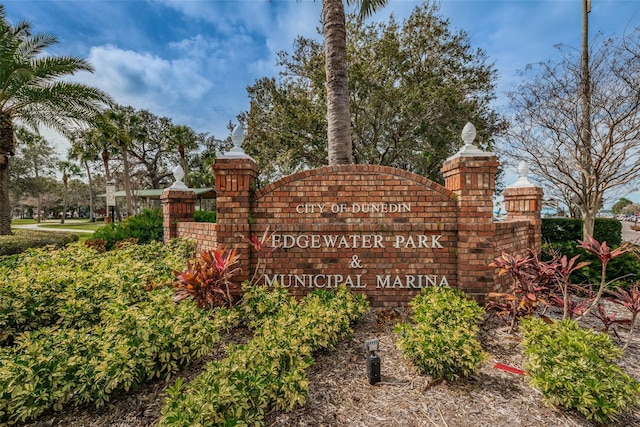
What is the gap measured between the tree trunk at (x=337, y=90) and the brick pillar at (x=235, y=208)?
2.17m

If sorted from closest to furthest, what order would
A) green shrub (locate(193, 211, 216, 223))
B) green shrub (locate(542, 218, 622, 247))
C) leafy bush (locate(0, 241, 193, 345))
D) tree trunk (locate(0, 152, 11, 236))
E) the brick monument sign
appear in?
1. leafy bush (locate(0, 241, 193, 345))
2. the brick monument sign
3. green shrub (locate(542, 218, 622, 247))
4. green shrub (locate(193, 211, 216, 223))
5. tree trunk (locate(0, 152, 11, 236))

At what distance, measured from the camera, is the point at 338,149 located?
608 cm

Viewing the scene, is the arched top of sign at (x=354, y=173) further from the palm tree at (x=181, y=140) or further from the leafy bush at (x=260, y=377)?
the palm tree at (x=181, y=140)

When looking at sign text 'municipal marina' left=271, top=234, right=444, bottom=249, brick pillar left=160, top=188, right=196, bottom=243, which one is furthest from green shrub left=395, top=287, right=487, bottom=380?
brick pillar left=160, top=188, right=196, bottom=243

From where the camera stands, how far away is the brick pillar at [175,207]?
6.20 meters

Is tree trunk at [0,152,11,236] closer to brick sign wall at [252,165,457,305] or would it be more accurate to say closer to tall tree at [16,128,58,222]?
brick sign wall at [252,165,457,305]

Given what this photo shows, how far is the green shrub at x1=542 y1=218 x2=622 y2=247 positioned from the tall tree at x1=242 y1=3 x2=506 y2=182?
16.6 feet

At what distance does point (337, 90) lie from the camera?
241 inches

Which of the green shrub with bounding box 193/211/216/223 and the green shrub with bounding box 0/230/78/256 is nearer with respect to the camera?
the green shrub with bounding box 0/230/78/256

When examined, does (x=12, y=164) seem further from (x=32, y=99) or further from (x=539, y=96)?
(x=539, y=96)

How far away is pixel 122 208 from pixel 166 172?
100 feet

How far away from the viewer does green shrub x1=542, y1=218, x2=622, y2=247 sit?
8453 millimetres

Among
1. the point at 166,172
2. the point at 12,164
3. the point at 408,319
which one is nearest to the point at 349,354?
the point at 408,319

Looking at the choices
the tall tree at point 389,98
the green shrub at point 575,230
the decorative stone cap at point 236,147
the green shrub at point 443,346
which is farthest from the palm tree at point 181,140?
the green shrub at point 443,346
